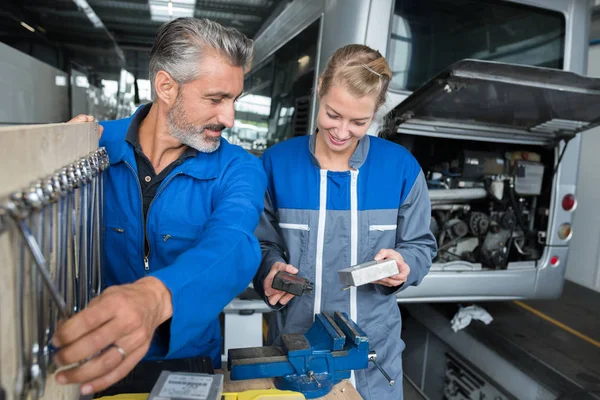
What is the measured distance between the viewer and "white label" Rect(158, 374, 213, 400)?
2.93 feet

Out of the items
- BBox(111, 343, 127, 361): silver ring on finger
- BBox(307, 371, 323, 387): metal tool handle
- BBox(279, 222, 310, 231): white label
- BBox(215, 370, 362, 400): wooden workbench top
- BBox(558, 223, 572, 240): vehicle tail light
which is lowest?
BBox(215, 370, 362, 400): wooden workbench top

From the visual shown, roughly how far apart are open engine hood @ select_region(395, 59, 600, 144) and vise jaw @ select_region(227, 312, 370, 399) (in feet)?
4.32

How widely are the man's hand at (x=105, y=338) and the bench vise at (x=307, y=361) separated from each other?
1.53 feet

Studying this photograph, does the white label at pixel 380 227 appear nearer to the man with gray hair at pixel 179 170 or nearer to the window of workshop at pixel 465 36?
the man with gray hair at pixel 179 170

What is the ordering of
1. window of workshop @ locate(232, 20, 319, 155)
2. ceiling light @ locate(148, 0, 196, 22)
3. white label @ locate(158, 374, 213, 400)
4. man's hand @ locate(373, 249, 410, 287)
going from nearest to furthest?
white label @ locate(158, 374, 213, 400)
man's hand @ locate(373, 249, 410, 287)
window of workshop @ locate(232, 20, 319, 155)
ceiling light @ locate(148, 0, 196, 22)

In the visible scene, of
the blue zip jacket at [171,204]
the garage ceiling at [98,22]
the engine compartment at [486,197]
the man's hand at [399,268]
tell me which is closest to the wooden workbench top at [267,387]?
the blue zip jacket at [171,204]

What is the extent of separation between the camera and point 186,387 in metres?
A: 0.92

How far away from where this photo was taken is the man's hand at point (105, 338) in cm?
65

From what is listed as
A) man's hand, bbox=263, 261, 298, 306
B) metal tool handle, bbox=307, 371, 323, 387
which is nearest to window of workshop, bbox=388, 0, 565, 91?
man's hand, bbox=263, 261, 298, 306

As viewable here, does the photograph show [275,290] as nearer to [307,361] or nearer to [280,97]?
[307,361]

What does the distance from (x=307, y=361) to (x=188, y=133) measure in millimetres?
719

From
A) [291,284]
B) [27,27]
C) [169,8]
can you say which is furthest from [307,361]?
[169,8]

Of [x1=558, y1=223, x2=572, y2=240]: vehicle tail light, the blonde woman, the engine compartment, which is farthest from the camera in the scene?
[x1=558, y1=223, x2=572, y2=240]: vehicle tail light

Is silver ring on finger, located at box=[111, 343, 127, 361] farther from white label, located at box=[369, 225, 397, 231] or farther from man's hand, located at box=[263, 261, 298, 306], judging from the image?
white label, located at box=[369, 225, 397, 231]
